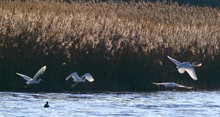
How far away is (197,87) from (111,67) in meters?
2.60

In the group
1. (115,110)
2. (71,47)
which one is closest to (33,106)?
(115,110)

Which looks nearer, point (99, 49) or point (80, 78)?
point (80, 78)

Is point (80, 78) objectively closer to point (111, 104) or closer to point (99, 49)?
point (111, 104)

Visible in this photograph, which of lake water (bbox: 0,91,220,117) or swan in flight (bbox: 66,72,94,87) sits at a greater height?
swan in flight (bbox: 66,72,94,87)

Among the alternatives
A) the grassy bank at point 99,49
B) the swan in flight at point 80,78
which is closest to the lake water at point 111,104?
the swan in flight at point 80,78

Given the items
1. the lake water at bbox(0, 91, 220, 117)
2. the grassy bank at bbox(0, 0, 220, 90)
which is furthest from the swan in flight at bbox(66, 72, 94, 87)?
the grassy bank at bbox(0, 0, 220, 90)

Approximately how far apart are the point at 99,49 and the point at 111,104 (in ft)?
10.7

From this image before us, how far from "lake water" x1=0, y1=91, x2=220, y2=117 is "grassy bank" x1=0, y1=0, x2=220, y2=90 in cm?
72

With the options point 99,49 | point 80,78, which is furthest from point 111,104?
point 99,49

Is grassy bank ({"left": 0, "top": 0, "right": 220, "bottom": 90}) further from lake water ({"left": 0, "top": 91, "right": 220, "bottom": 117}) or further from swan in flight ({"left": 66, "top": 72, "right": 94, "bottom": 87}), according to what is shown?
swan in flight ({"left": 66, "top": 72, "right": 94, "bottom": 87})

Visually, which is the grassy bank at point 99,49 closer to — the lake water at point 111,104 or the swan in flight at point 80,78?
the lake water at point 111,104

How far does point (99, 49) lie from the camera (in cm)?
2184

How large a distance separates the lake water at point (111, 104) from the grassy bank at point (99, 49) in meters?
0.72

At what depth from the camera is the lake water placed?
56.3 ft
